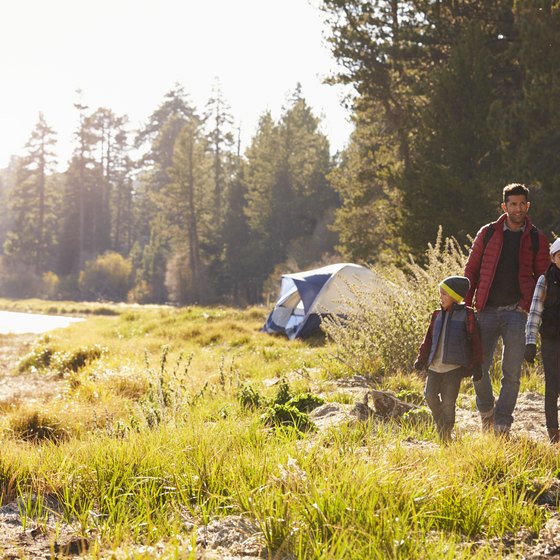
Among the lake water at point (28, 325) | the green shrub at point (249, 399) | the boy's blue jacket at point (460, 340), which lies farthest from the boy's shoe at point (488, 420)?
the lake water at point (28, 325)

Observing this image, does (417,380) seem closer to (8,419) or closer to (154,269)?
(8,419)

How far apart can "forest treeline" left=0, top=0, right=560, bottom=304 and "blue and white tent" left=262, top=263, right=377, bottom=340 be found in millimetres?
1494

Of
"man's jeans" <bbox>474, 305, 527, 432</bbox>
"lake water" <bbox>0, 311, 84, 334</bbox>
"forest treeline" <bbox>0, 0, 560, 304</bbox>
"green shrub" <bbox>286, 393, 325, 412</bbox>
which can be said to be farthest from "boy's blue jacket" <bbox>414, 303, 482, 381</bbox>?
"lake water" <bbox>0, 311, 84, 334</bbox>

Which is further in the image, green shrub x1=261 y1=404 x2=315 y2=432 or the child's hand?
green shrub x1=261 y1=404 x2=315 y2=432

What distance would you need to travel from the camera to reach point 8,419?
6.34 m

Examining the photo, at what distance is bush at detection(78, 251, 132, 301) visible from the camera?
2073 inches

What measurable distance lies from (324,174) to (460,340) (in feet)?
130

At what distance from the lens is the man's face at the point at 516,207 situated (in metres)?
5.17

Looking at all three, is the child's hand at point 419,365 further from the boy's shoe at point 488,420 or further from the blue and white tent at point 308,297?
the blue and white tent at point 308,297

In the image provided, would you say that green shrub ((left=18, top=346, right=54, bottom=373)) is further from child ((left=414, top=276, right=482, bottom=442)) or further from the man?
the man

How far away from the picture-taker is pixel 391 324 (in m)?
8.30

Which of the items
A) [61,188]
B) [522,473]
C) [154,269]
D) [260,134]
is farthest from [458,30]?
[61,188]

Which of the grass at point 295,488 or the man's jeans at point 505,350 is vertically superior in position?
the man's jeans at point 505,350

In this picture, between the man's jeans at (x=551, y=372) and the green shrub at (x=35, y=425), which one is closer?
the man's jeans at (x=551, y=372)
